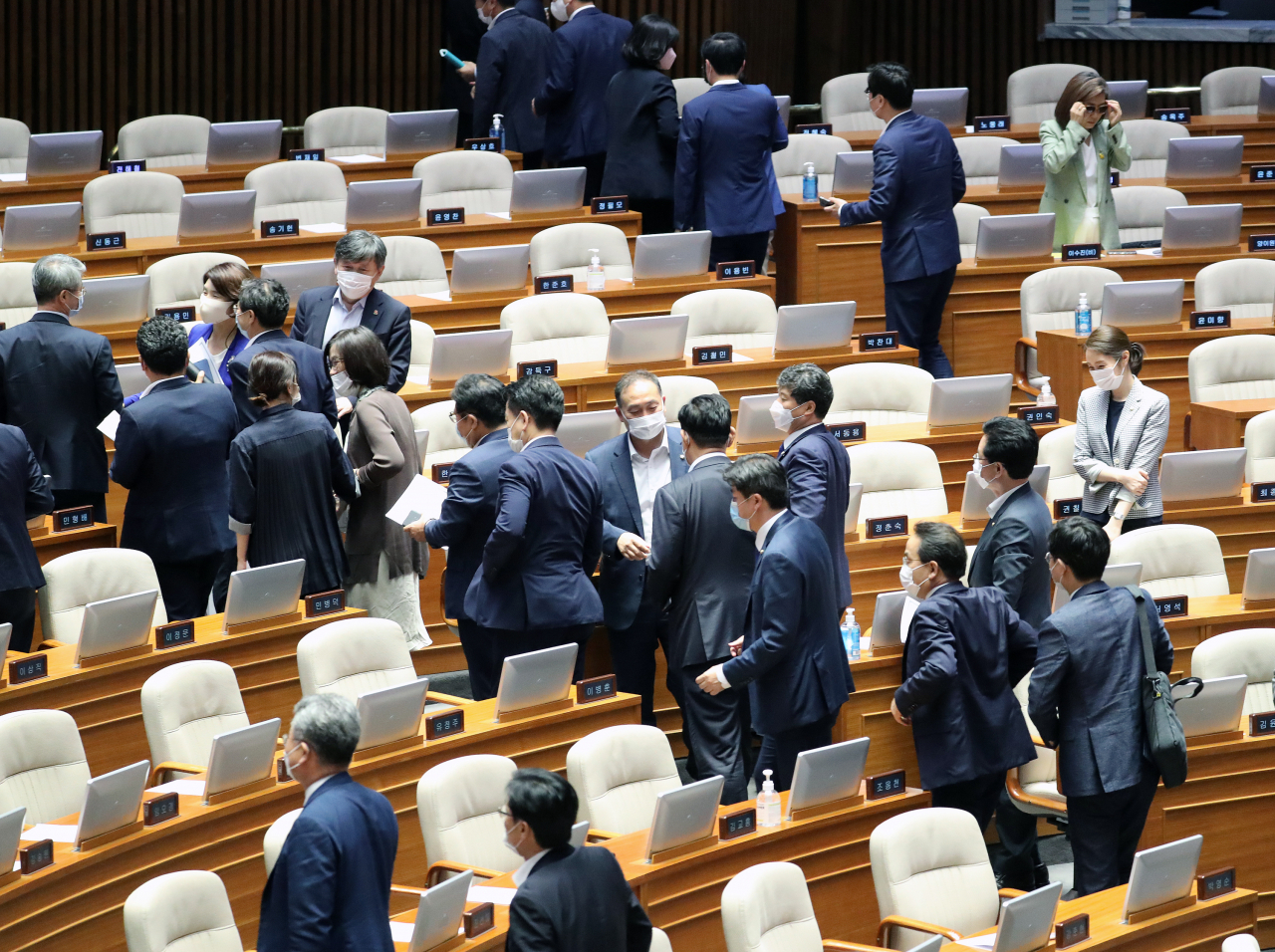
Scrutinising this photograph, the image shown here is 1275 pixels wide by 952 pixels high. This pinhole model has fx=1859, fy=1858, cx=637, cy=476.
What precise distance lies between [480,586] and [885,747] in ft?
4.49

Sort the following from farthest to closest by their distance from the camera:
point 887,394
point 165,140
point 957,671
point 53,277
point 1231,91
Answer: point 1231,91
point 165,140
point 887,394
point 53,277
point 957,671

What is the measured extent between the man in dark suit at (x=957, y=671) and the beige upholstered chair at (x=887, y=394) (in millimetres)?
2086

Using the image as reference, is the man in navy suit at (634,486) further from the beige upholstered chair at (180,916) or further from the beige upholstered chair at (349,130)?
the beige upholstered chair at (349,130)

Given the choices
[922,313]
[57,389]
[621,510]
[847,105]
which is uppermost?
[847,105]

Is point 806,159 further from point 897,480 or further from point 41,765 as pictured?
point 41,765

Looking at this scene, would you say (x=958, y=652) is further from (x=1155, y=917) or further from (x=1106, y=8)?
(x=1106, y=8)

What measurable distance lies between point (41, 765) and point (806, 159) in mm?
5951

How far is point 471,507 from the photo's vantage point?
5559 millimetres

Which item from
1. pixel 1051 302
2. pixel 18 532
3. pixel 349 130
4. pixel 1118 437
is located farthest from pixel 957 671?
pixel 349 130

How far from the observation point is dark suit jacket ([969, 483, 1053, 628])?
5.57 meters

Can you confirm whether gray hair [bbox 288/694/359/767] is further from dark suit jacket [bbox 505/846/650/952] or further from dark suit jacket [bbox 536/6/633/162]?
dark suit jacket [bbox 536/6/633/162]

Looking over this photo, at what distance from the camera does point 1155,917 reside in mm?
4988

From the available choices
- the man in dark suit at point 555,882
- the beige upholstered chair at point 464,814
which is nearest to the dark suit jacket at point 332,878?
the man in dark suit at point 555,882

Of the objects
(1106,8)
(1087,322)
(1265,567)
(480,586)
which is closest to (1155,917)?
(1265,567)
